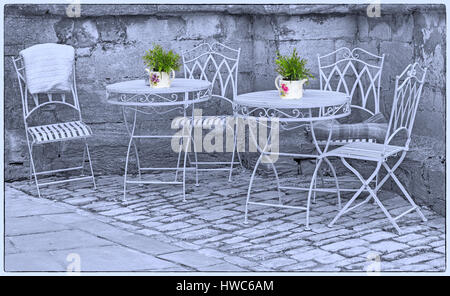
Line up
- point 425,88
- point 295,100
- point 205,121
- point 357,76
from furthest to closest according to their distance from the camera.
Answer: point 357,76 < point 205,121 < point 425,88 < point 295,100

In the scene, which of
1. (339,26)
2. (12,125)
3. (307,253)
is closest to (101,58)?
(12,125)

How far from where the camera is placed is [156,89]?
21.7 ft

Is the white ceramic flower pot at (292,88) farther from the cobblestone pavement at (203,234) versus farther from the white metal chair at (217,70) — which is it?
the white metal chair at (217,70)

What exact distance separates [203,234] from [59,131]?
1969mm

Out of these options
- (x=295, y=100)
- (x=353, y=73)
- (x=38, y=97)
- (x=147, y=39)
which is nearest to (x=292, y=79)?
(x=295, y=100)

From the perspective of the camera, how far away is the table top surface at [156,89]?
258 inches

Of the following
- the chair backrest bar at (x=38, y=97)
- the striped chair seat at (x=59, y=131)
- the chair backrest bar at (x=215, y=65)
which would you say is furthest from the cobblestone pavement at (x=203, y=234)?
the chair backrest bar at (x=215, y=65)

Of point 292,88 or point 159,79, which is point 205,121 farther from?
point 292,88

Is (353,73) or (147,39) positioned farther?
(147,39)

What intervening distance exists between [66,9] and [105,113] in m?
1.01

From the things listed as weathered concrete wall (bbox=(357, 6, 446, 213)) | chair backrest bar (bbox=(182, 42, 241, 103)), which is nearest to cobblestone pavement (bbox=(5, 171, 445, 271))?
weathered concrete wall (bbox=(357, 6, 446, 213))

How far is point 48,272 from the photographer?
16.1 ft

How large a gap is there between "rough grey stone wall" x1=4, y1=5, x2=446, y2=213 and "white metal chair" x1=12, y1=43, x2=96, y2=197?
0.45 ft

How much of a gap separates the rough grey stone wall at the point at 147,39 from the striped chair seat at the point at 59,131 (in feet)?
1.46
